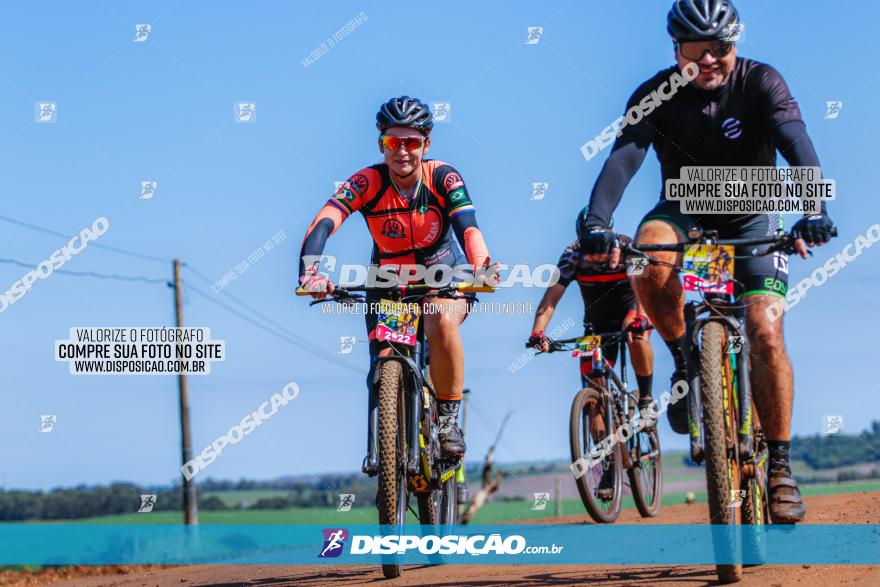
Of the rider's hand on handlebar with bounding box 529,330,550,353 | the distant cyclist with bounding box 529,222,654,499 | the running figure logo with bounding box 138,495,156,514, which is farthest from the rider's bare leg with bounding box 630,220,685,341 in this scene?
the running figure logo with bounding box 138,495,156,514

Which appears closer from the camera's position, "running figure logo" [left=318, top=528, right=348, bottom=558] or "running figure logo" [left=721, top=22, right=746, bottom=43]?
"running figure logo" [left=721, top=22, right=746, bottom=43]

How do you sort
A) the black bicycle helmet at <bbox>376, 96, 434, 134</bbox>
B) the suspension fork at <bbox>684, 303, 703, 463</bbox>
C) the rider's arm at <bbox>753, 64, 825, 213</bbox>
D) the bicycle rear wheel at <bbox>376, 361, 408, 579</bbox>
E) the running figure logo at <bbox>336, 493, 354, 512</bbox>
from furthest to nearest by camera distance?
the running figure logo at <bbox>336, 493, 354, 512</bbox>, the black bicycle helmet at <bbox>376, 96, 434, 134</bbox>, the bicycle rear wheel at <bbox>376, 361, 408, 579</bbox>, the rider's arm at <bbox>753, 64, 825, 213</bbox>, the suspension fork at <bbox>684, 303, 703, 463</bbox>

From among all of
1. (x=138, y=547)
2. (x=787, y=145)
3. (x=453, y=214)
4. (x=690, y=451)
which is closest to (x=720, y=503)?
(x=690, y=451)

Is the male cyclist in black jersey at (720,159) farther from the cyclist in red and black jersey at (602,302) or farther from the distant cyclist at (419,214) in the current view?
the cyclist in red and black jersey at (602,302)

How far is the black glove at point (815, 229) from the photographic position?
6.11 metres

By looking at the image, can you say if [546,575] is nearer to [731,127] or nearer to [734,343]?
[734,343]

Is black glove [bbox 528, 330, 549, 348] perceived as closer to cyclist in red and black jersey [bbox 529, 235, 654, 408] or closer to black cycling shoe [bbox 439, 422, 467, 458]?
cyclist in red and black jersey [bbox 529, 235, 654, 408]

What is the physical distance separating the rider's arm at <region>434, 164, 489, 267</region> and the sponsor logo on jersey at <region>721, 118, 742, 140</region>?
6.05ft

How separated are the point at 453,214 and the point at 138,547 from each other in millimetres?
16390

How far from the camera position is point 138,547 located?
899 inches

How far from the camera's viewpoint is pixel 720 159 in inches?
277

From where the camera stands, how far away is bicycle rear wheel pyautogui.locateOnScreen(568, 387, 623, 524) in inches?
412

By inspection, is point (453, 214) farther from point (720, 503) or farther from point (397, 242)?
point (720, 503)

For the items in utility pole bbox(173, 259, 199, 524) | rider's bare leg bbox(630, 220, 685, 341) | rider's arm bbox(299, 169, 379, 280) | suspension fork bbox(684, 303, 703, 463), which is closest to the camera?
suspension fork bbox(684, 303, 703, 463)
